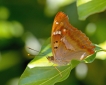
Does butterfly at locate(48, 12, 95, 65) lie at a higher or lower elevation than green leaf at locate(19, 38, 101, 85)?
higher

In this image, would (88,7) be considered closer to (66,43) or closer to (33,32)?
(66,43)

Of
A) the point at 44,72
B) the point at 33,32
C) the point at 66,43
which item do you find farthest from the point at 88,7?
the point at 33,32

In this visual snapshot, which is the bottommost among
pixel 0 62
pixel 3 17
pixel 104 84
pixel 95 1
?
pixel 104 84

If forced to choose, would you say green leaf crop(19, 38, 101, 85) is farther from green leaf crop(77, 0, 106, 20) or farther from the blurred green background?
the blurred green background

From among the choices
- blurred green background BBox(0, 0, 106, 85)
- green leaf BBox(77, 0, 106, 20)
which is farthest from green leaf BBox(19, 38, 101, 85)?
blurred green background BBox(0, 0, 106, 85)

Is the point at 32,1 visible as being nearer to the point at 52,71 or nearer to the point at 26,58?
the point at 26,58

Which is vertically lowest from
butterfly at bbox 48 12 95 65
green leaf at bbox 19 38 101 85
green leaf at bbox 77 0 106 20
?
green leaf at bbox 19 38 101 85

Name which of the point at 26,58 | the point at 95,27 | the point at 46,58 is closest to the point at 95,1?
the point at 46,58
